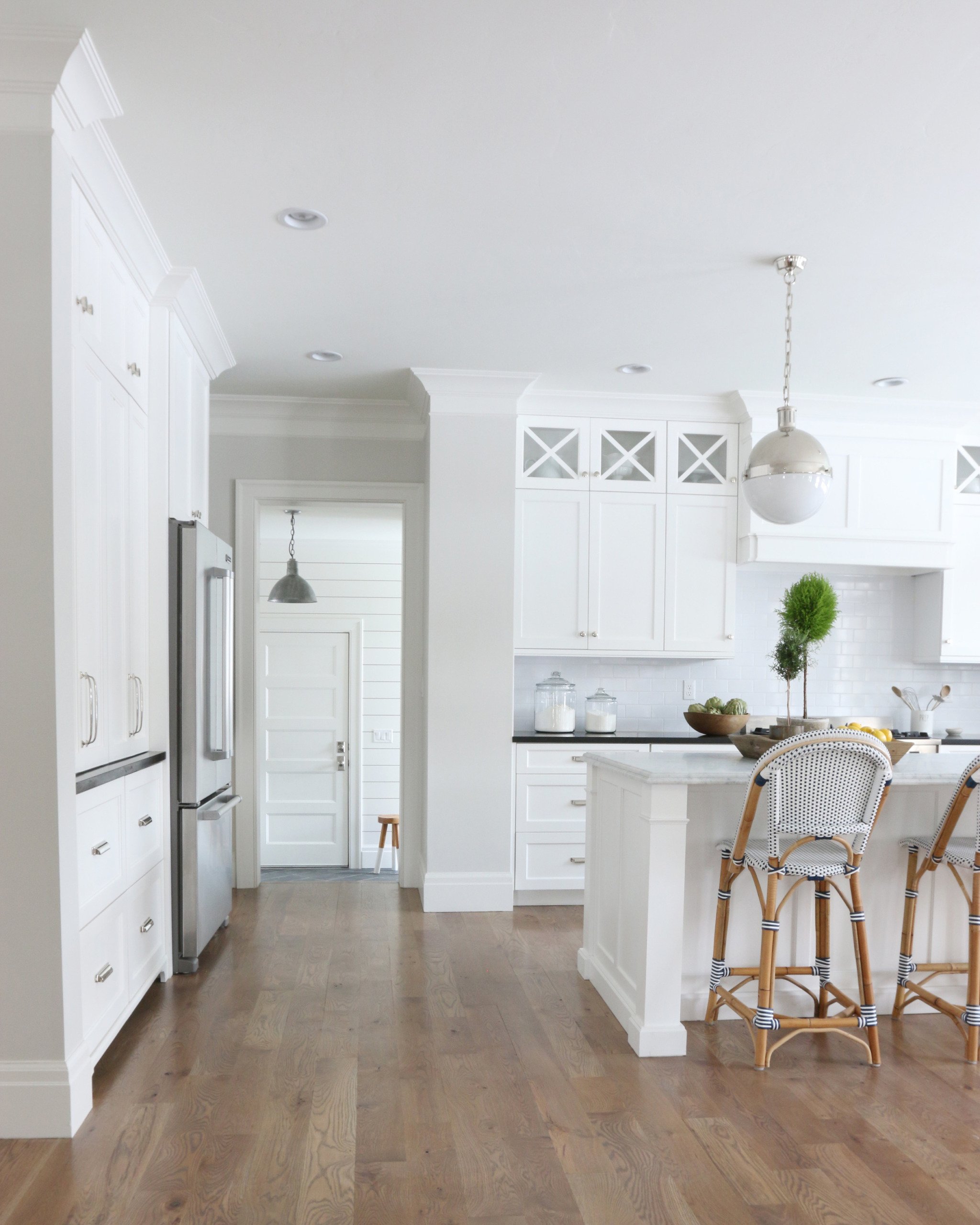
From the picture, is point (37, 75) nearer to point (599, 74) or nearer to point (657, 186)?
point (599, 74)

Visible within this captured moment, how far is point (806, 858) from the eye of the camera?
2.83m

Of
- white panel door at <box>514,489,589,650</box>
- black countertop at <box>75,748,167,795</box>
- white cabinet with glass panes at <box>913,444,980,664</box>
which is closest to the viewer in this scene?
black countertop at <box>75,748,167,795</box>

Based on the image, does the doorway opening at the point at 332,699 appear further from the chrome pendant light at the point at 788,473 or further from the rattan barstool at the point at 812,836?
the rattan barstool at the point at 812,836

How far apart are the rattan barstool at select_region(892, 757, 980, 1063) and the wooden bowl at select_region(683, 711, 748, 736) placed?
130 centimetres

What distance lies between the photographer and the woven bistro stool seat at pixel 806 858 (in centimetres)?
279

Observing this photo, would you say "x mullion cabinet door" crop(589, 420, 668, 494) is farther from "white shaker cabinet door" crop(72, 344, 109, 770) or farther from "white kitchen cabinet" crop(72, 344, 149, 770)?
"white shaker cabinet door" crop(72, 344, 109, 770)

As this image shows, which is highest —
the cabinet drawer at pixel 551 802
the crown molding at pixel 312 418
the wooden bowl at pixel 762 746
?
the crown molding at pixel 312 418

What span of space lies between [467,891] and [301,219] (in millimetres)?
3120

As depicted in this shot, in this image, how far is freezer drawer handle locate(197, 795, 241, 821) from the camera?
12.1 feet

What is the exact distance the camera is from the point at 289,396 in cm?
507

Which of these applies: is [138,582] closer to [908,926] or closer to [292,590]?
[908,926]

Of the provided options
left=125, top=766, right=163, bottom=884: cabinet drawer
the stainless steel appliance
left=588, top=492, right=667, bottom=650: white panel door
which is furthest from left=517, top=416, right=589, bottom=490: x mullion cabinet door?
left=125, top=766, right=163, bottom=884: cabinet drawer

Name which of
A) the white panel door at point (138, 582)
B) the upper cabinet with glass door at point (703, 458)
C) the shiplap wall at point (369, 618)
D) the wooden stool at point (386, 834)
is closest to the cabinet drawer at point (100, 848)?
the white panel door at point (138, 582)

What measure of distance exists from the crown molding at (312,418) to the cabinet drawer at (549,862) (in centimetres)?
225
